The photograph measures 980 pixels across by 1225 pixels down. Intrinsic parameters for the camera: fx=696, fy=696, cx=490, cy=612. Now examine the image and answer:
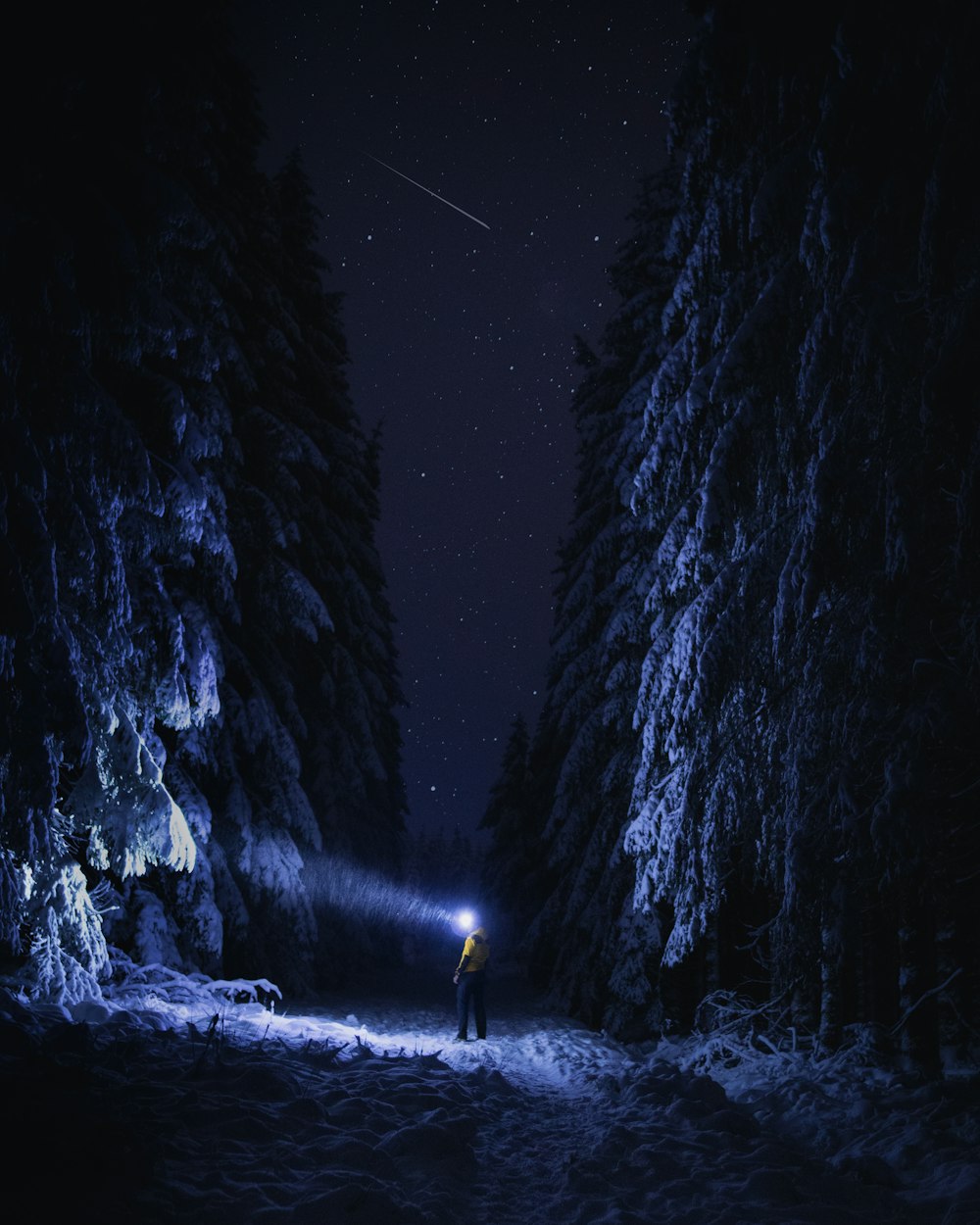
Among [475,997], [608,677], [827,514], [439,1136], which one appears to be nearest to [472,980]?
[475,997]

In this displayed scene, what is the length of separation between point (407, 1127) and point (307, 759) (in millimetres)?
11749

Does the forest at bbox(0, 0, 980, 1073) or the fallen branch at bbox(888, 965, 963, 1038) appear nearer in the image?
the forest at bbox(0, 0, 980, 1073)

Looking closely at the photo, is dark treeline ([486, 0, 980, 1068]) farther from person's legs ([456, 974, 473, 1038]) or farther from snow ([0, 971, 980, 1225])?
person's legs ([456, 974, 473, 1038])

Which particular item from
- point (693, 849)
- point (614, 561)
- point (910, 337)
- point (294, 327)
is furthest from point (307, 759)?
point (910, 337)

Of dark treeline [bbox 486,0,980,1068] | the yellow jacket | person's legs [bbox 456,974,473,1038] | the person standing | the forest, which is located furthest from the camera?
the yellow jacket

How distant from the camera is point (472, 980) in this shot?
419 inches

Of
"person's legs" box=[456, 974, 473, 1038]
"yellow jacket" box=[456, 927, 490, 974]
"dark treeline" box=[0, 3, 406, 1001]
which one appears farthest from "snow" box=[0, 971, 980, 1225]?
"yellow jacket" box=[456, 927, 490, 974]

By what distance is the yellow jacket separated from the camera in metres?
10.7

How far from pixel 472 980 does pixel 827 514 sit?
8.92 meters

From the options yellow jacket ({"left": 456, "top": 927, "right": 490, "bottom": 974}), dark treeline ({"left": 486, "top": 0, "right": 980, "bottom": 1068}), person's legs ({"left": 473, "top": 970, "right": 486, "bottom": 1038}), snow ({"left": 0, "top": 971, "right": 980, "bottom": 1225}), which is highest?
dark treeline ({"left": 486, "top": 0, "right": 980, "bottom": 1068})

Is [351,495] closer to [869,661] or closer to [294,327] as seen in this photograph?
[294,327]

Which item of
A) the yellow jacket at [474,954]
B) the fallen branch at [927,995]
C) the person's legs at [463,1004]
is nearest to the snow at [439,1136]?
the fallen branch at [927,995]

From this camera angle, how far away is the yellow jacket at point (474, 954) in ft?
35.0

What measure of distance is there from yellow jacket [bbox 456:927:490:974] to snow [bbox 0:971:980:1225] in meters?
3.62
